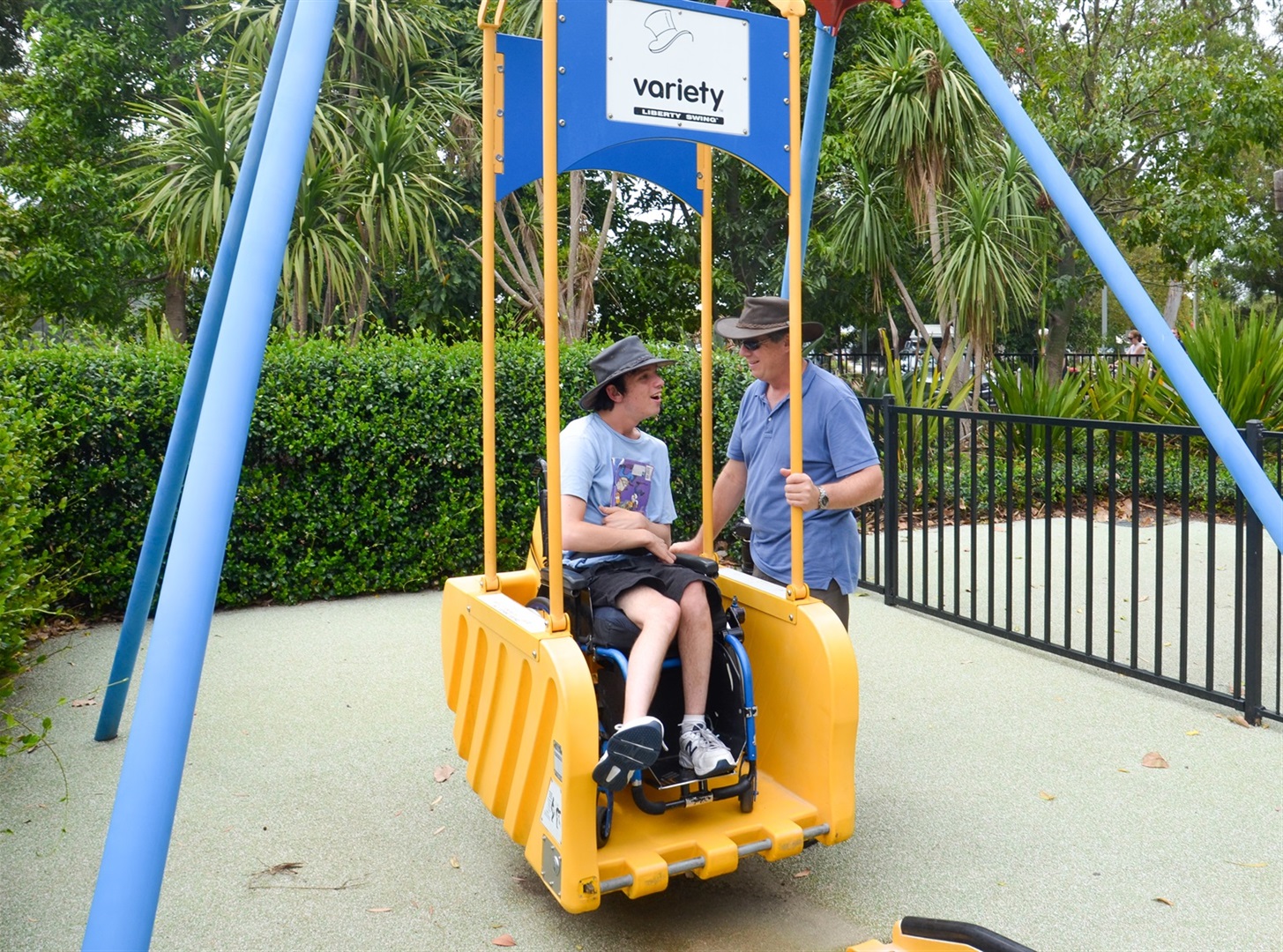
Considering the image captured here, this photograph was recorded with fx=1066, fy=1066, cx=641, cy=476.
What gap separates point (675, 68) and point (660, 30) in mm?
103

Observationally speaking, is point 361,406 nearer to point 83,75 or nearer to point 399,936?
point 399,936

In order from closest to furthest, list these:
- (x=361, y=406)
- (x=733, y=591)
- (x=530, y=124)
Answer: (x=530, y=124)
(x=733, y=591)
(x=361, y=406)

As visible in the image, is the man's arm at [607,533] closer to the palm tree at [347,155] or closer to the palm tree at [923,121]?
the palm tree at [347,155]

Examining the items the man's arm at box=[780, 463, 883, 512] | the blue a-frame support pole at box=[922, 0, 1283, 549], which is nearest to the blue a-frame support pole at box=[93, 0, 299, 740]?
the man's arm at box=[780, 463, 883, 512]

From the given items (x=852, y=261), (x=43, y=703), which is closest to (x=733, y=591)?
(x=43, y=703)

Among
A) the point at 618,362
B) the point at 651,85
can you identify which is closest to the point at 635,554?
the point at 618,362

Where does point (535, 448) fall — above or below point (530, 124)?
below

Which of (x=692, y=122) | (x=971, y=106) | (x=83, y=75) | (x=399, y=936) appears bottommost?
(x=399, y=936)

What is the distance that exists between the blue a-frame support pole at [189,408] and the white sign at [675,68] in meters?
1.21

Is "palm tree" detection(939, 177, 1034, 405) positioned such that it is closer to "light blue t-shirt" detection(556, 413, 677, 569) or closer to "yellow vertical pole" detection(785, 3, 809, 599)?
"light blue t-shirt" detection(556, 413, 677, 569)

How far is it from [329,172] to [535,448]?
489 centimetres

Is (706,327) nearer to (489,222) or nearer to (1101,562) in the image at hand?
(489,222)

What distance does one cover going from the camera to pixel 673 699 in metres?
3.12

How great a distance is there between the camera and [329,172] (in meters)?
10.3
